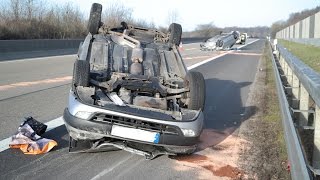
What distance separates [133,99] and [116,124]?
2.75 ft

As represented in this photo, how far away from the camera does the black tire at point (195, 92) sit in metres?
6.22

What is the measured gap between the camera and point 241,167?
5.52 m

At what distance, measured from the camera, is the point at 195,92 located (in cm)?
632

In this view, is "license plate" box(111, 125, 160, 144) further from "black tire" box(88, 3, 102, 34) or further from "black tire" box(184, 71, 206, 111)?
"black tire" box(88, 3, 102, 34)

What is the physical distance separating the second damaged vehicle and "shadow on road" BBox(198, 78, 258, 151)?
79 centimetres

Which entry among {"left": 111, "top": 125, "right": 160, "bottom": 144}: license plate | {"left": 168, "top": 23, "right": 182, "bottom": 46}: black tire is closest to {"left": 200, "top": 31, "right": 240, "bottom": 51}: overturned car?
{"left": 168, "top": 23, "right": 182, "bottom": 46}: black tire

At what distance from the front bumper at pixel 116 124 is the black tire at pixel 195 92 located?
666mm

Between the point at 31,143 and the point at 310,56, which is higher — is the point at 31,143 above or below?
below

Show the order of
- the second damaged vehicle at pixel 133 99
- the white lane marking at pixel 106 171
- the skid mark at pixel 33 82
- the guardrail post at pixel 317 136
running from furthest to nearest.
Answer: the skid mark at pixel 33 82 → the second damaged vehicle at pixel 133 99 → the white lane marking at pixel 106 171 → the guardrail post at pixel 317 136

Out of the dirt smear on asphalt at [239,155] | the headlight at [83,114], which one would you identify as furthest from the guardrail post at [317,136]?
the headlight at [83,114]

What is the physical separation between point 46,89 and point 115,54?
4.08 meters

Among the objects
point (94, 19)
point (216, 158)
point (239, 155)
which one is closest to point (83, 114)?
point (216, 158)

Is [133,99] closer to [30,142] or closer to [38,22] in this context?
[30,142]

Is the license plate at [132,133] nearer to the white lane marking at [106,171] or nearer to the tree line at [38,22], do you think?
the white lane marking at [106,171]
